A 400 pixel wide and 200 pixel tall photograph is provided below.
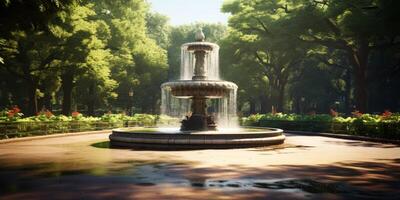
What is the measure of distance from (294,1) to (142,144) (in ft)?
94.1

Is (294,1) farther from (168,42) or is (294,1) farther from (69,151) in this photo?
(168,42)

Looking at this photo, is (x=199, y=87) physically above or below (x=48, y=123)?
above

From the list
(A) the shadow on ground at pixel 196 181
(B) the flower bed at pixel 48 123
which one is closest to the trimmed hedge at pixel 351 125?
(A) the shadow on ground at pixel 196 181

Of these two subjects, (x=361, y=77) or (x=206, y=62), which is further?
(x=361, y=77)

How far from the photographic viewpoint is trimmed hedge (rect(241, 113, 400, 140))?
21.6 meters

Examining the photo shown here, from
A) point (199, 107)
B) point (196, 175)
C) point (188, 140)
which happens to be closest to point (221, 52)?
point (199, 107)

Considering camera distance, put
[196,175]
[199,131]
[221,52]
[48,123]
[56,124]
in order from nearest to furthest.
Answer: [196,175] < [199,131] < [48,123] < [56,124] < [221,52]

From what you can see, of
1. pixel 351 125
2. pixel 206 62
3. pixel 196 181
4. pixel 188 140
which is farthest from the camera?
pixel 351 125

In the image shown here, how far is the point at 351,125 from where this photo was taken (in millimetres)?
25000

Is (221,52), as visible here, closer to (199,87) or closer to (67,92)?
(67,92)

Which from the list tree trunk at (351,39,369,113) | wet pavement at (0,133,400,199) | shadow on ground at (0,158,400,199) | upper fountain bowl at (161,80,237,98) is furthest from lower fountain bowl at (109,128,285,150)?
tree trunk at (351,39,369,113)

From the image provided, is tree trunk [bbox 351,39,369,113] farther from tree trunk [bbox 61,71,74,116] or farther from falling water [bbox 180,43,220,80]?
tree trunk [bbox 61,71,74,116]

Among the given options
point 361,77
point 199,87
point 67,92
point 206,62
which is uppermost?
point 361,77

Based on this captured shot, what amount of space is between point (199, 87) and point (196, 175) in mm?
10902
